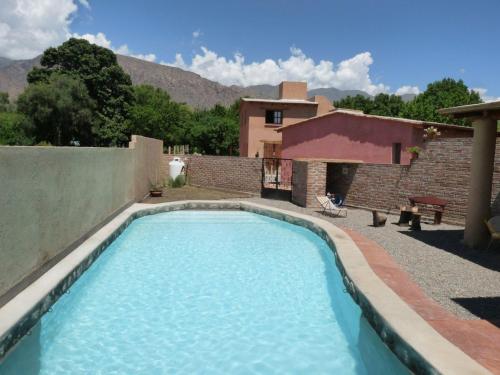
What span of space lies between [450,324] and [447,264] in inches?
141

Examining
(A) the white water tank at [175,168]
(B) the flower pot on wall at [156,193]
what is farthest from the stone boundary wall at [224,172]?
(B) the flower pot on wall at [156,193]

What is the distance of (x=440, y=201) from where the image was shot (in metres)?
13.5

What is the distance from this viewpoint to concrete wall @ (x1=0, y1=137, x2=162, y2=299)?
6.35m

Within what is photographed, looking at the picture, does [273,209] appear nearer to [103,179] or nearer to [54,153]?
[103,179]

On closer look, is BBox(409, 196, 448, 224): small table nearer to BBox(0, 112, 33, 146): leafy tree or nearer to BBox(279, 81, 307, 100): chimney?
BBox(279, 81, 307, 100): chimney

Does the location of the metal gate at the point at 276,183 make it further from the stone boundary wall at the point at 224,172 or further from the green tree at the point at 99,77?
the green tree at the point at 99,77

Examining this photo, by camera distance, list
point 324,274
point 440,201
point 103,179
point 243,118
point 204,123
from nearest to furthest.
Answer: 1. point 324,274
2. point 103,179
3. point 440,201
4. point 243,118
5. point 204,123

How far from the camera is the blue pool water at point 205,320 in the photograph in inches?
225

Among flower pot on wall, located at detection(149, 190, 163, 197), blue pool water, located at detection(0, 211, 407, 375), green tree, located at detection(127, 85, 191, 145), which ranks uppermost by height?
green tree, located at detection(127, 85, 191, 145)

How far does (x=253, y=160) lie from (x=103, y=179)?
11205 mm

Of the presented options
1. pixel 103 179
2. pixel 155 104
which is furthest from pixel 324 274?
pixel 155 104

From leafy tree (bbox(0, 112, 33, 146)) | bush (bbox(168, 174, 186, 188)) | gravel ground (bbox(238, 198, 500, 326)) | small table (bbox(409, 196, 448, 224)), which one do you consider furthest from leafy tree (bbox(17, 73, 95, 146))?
small table (bbox(409, 196, 448, 224))

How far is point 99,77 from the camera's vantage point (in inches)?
2046

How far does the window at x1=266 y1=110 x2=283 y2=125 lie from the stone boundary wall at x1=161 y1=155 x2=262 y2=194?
1498 cm
